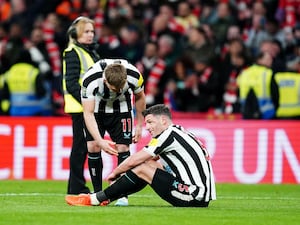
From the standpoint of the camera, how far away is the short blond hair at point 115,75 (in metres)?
12.6

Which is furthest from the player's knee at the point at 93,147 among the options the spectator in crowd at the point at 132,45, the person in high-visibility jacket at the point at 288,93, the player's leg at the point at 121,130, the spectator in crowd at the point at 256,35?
the spectator in crowd at the point at 256,35

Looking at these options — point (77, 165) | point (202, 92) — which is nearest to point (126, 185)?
point (77, 165)

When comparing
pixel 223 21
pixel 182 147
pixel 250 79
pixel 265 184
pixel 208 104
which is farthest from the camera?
pixel 223 21

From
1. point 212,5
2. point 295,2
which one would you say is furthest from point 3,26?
point 295,2

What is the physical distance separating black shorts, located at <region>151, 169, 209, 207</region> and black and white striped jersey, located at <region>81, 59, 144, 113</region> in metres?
Result: 1.21

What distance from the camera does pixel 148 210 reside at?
12547 millimetres

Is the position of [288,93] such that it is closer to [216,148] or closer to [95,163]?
[216,148]

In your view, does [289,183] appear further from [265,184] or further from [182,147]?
[182,147]

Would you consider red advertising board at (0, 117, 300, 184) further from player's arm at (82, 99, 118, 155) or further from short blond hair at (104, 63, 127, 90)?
short blond hair at (104, 63, 127, 90)

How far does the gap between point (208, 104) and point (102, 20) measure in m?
3.93

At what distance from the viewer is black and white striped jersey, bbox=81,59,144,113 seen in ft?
42.8

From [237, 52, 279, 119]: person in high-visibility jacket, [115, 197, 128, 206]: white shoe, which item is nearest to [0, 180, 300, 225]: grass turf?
[115, 197, 128, 206]: white shoe

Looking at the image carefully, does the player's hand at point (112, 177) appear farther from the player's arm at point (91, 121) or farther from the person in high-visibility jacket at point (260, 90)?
the person in high-visibility jacket at point (260, 90)

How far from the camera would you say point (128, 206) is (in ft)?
43.4
